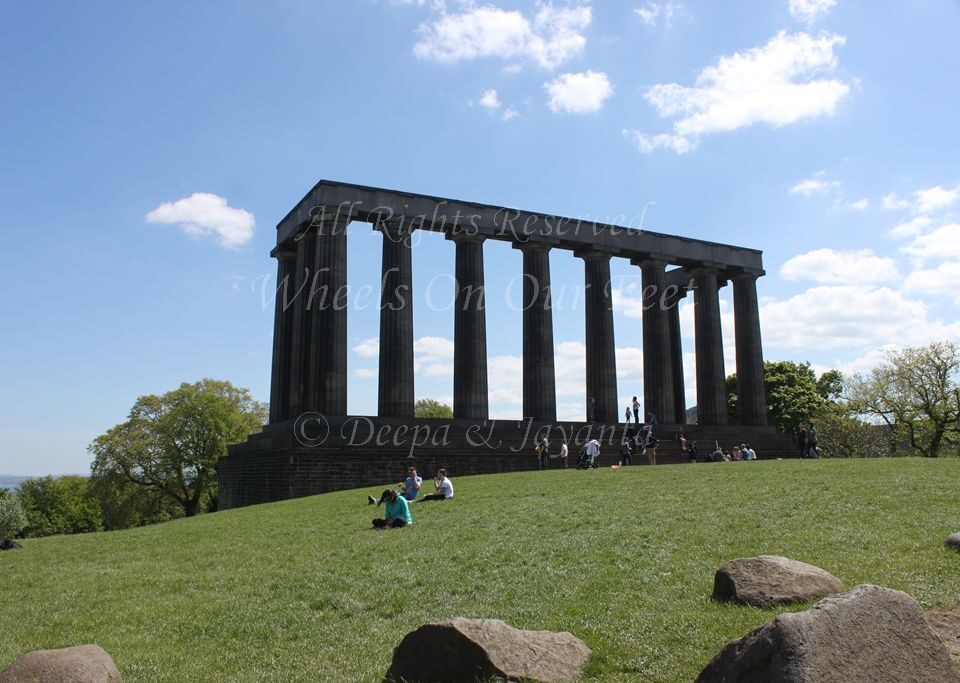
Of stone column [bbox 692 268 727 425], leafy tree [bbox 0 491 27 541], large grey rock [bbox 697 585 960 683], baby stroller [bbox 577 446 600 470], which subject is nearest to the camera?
large grey rock [bbox 697 585 960 683]

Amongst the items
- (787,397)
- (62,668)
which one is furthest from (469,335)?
(787,397)

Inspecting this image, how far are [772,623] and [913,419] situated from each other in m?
70.5

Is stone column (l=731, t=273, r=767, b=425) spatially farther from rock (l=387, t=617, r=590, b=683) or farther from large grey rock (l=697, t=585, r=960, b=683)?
large grey rock (l=697, t=585, r=960, b=683)

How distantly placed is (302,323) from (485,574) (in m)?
32.9

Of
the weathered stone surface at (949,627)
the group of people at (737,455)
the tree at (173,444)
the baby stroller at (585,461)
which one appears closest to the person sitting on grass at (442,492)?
the baby stroller at (585,461)

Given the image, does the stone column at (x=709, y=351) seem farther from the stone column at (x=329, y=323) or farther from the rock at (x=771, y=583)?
the rock at (x=771, y=583)

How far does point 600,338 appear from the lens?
159ft

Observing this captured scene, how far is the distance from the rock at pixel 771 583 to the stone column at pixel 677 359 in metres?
45.5

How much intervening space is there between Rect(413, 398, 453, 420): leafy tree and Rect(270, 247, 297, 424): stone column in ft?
198

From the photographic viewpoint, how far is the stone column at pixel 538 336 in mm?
45031

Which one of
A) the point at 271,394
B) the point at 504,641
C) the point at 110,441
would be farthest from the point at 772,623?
the point at 110,441

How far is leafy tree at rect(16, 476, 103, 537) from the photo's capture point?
9156 centimetres

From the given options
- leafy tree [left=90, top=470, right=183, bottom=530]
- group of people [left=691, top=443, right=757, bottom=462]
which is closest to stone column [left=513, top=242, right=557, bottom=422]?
group of people [left=691, top=443, right=757, bottom=462]

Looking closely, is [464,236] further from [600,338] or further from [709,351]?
[709,351]
